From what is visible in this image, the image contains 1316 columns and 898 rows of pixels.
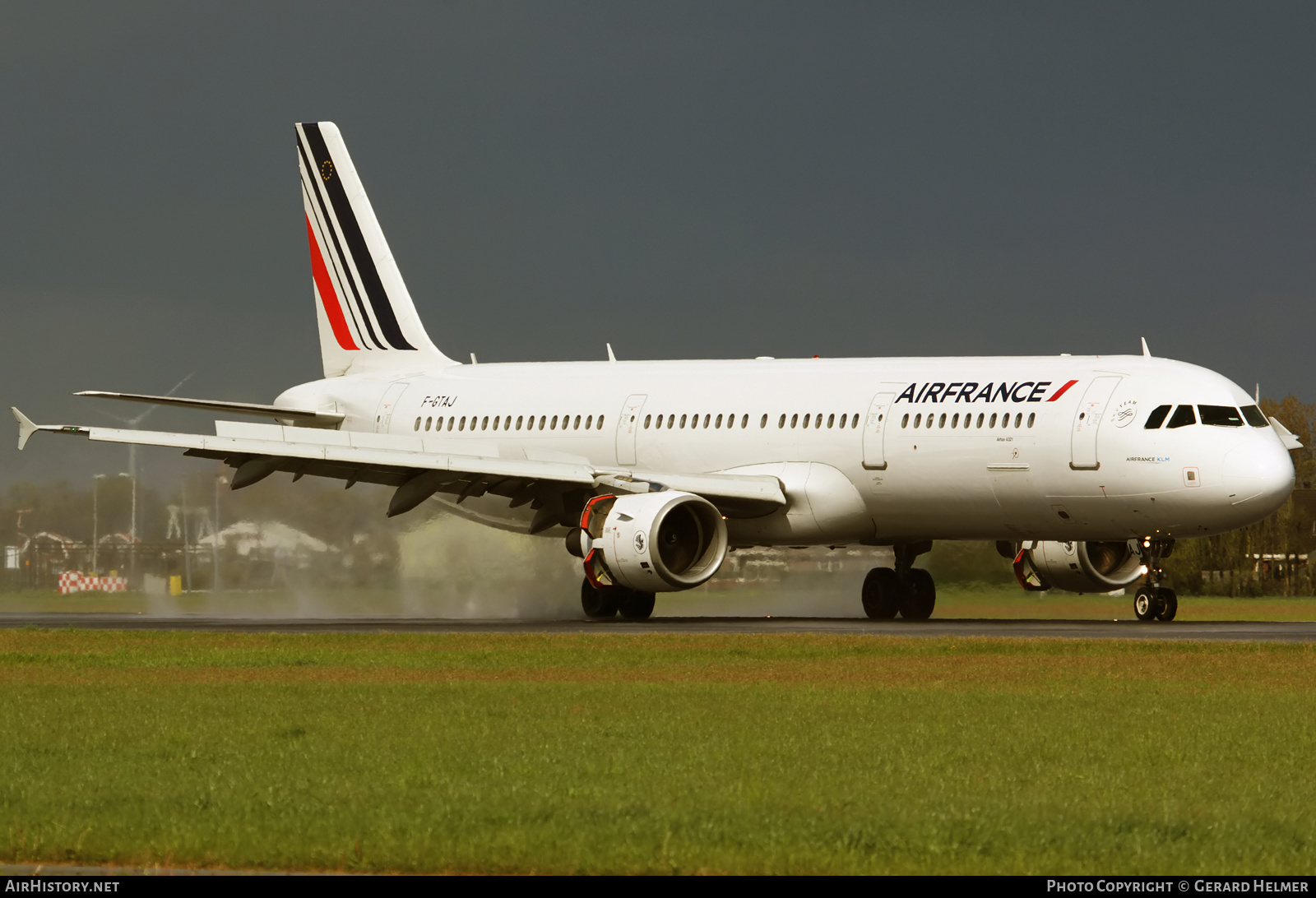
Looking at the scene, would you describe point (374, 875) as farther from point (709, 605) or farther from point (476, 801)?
point (709, 605)

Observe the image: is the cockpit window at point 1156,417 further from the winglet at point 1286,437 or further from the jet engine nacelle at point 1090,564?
the jet engine nacelle at point 1090,564

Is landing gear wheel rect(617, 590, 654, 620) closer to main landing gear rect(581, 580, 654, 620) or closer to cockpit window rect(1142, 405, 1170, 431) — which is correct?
main landing gear rect(581, 580, 654, 620)

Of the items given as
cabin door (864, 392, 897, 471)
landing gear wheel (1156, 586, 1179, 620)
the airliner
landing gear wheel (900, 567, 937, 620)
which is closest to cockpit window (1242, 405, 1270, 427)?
the airliner

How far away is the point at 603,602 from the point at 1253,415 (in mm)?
11547

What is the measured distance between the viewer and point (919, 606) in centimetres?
3603

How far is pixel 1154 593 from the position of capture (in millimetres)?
31375

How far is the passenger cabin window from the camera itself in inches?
1174

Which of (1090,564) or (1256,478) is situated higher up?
(1256,478)

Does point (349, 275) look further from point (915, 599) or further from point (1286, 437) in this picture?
point (1286, 437)

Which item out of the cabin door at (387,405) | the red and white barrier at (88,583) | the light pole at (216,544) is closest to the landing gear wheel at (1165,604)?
the cabin door at (387,405)

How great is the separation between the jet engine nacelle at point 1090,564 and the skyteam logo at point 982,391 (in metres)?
4.25

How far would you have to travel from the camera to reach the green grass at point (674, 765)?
9.43 metres

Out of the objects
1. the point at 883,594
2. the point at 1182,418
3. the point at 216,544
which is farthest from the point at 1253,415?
the point at 216,544

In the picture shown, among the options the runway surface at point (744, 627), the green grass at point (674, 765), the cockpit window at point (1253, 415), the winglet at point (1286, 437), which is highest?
the cockpit window at point (1253, 415)
